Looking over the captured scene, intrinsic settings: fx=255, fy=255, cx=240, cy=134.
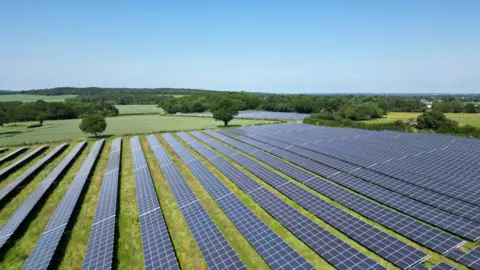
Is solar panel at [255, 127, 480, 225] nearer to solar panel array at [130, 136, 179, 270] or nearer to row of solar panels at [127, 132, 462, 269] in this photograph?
row of solar panels at [127, 132, 462, 269]

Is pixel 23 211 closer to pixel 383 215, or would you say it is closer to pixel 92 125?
pixel 383 215

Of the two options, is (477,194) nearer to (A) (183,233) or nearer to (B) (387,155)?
(B) (387,155)

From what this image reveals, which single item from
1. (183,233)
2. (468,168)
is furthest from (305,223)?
(468,168)

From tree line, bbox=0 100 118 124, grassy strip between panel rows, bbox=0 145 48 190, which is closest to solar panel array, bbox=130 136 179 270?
grassy strip between panel rows, bbox=0 145 48 190

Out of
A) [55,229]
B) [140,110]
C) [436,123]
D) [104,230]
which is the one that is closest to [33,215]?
[55,229]

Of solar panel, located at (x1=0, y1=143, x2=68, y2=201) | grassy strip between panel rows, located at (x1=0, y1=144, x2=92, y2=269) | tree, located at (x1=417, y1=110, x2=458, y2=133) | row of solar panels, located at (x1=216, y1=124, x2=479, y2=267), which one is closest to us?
row of solar panels, located at (x1=216, y1=124, x2=479, y2=267)

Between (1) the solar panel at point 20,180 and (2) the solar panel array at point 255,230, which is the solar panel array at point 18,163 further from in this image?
(2) the solar panel array at point 255,230

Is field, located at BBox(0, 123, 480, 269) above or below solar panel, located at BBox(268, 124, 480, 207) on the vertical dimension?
below
